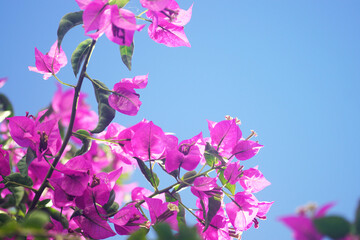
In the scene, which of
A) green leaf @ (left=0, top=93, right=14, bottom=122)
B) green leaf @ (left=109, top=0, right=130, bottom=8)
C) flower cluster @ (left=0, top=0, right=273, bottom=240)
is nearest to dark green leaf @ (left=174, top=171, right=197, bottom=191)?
flower cluster @ (left=0, top=0, right=273, bottom=240)

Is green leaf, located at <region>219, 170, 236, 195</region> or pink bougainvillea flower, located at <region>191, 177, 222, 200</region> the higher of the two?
green leaf, located at <region>219, 170, 236, 195</region>

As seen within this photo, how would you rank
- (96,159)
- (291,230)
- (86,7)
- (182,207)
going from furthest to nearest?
(96,159)
(182,207)
(86,7)
(291,230)

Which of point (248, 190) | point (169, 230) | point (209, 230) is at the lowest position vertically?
point (169, 230)

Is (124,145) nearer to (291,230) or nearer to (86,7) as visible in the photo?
(86,7)

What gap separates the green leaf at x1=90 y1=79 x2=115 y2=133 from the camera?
642 mm

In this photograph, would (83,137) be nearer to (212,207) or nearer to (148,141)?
(148,141)

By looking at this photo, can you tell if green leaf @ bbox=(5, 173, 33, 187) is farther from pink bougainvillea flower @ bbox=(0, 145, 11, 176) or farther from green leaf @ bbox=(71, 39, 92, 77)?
green leaf @ bbox=(71, 39, 92, 77)

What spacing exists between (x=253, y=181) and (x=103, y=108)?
34 centimetres

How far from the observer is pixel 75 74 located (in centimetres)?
67

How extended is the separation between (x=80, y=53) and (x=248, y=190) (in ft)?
1.42

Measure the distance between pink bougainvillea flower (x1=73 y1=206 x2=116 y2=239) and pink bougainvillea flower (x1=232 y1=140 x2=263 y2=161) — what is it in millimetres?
293

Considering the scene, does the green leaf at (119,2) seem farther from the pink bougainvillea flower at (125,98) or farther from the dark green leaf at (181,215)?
the dark green leaf at (181,215)

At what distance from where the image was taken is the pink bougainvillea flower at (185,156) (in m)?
0.66

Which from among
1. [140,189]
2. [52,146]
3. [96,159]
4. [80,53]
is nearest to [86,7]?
[80,53]
